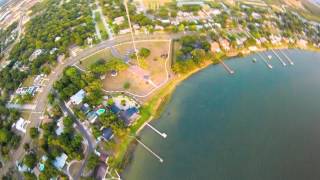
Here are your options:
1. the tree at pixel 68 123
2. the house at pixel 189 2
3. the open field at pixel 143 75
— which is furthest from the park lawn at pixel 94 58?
the house at pixel 189 2

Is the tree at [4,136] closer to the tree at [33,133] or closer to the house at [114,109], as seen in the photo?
the tree at [33,133]

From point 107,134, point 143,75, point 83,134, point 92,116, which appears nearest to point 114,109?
point 92,116

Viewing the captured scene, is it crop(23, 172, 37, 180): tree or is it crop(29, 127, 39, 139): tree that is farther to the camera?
crop(29, 127, 39, 139): tree

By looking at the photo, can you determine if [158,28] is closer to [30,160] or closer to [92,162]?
[92,162]

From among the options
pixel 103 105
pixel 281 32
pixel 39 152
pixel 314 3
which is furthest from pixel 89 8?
pixel 314 3

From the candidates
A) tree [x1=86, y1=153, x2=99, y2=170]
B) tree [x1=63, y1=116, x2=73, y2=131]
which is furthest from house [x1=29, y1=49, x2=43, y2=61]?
tree [x1=86, y1=153, x2=99, y2=170]

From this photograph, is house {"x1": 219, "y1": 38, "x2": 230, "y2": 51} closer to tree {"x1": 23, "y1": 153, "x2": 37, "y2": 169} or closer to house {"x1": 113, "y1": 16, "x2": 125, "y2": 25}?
house {"x1": 113, "y1": 16, "x2": 125, "y2": 25}
